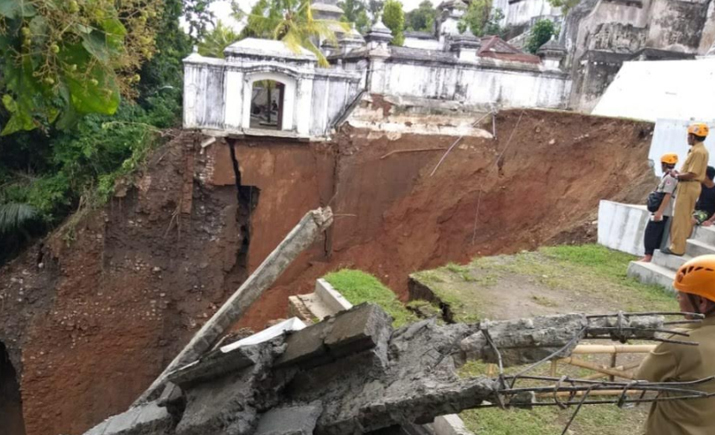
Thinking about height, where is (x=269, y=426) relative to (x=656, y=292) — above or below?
above

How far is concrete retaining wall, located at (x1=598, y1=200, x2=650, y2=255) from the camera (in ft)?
27.4

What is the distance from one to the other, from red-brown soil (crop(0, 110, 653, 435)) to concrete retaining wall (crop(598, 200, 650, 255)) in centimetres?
131

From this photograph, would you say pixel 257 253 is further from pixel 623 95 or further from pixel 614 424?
pixel 623 95

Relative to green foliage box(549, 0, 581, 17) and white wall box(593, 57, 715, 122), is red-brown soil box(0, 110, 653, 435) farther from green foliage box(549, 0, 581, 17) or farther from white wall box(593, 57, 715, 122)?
green foliage box(549, 0, 581, 17)

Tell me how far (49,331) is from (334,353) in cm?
991

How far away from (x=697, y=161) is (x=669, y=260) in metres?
1.47

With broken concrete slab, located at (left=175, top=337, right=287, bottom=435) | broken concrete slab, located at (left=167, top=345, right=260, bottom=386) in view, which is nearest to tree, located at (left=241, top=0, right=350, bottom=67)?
broken concrete slab, located at (left=167, top=345, right=260, bottom=386)

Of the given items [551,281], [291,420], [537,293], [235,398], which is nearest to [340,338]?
[291,420]

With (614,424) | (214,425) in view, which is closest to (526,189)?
(614,424)

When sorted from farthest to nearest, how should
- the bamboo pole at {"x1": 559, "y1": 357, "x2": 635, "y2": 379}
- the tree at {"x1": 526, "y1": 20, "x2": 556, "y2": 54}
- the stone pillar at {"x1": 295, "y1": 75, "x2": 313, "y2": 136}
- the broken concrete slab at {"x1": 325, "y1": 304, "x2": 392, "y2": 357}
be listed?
the tree at {"x1": 526, "y1": 20, "x2": 556, "y2": 54} → the stone pillar at {"x1": 295, "y1": 75, "x2": 313, "y2": 136} → the bamboo pole at {"x1": 559, "y1": 357, "x2": 635, "y2": 379} → the broken concrete slab at {"x1": 325, "y1": 304, "x2": 392, "y2": 357}

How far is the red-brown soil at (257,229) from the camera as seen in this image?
10.6m

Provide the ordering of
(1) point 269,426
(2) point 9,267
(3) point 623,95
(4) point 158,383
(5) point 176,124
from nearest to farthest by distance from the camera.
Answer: (1) point 269,426
(4) point 158,383
(2) point 9,267
(5) point 176,124
(3) point 623,95

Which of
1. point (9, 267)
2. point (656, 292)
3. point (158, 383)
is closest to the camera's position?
point (158, 383)

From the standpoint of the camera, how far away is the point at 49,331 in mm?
10617
